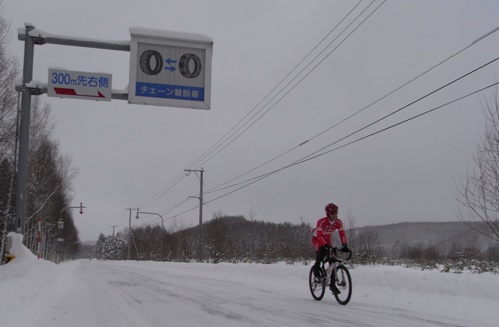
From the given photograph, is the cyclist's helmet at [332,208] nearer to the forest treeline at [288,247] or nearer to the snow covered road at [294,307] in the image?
the snow covered road at [294,307]

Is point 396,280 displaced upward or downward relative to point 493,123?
downward

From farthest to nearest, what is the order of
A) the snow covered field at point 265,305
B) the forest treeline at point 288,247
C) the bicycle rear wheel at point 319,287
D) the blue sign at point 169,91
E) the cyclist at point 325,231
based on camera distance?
the forest treeline at point 288,247, the blue sign at point 169,91, the cyclist at point 325,231, the bicycle rear wheel at point 319,287, the snow covered field at point 265,305

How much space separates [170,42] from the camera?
458 inches

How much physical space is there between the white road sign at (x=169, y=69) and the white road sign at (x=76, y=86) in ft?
2.50

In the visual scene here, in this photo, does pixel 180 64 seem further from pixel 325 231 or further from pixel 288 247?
pixel 288 247

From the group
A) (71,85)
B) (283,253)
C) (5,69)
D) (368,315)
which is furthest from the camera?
(283,253)

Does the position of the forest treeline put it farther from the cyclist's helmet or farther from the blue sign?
the blue sign

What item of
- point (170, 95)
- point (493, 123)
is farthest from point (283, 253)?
point (170, 95)

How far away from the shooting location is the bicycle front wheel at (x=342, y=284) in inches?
343

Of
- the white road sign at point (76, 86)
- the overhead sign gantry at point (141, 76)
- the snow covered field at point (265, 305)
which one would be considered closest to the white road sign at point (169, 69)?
the overhead sign gantry at point (141, 76)

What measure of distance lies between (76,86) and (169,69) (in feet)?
7.68

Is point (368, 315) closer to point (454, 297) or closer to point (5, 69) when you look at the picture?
point (454, 297)

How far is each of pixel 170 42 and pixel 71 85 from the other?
2.69 m

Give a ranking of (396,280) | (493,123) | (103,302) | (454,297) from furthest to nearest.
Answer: (493,123)
(396,280)
(103,302)
(454,297)
